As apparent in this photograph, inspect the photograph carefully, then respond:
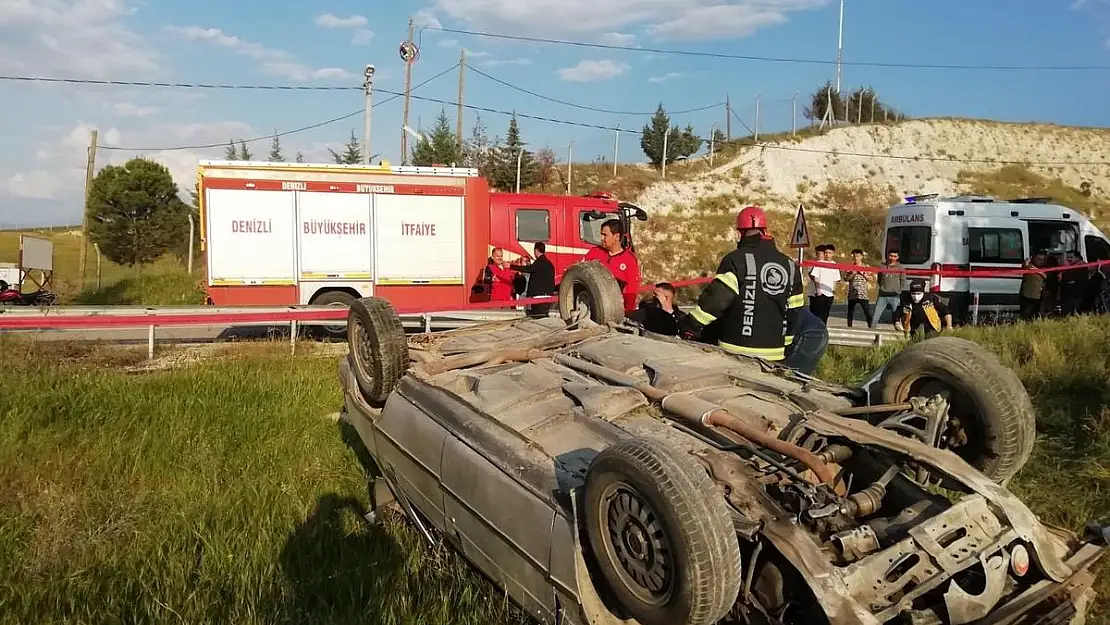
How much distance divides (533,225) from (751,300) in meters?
9.00

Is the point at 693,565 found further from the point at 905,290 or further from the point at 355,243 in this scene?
the point at 905,290

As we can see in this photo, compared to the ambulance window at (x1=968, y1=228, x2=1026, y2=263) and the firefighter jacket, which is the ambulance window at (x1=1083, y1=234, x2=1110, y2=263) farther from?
the firefighter jacket

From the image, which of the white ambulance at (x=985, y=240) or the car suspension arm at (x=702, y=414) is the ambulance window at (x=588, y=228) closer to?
the white ambulance at (x=985, y=240)

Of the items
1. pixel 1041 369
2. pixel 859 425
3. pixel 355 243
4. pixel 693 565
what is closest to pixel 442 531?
pixel 693 565

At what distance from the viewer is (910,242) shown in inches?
569

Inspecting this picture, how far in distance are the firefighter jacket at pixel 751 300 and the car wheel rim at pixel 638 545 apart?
2209 millimetres

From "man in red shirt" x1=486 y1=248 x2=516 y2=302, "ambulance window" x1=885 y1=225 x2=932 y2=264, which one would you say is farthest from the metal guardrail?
"ambulance window" x1=885 y1=225 x2=932 y2=264

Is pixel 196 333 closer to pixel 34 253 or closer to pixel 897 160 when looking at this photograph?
pixel 34 253

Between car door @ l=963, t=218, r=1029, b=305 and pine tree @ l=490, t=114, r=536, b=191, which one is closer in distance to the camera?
car door @ l=963, t=218, r=1029, b=305

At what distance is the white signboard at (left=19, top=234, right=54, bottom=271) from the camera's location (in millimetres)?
15170

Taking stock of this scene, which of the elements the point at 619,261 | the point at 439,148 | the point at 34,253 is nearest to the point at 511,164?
the point at 439,148

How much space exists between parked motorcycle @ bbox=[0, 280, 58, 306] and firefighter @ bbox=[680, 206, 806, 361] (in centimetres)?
1363

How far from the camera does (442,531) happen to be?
355cm

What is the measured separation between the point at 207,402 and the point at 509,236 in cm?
760
